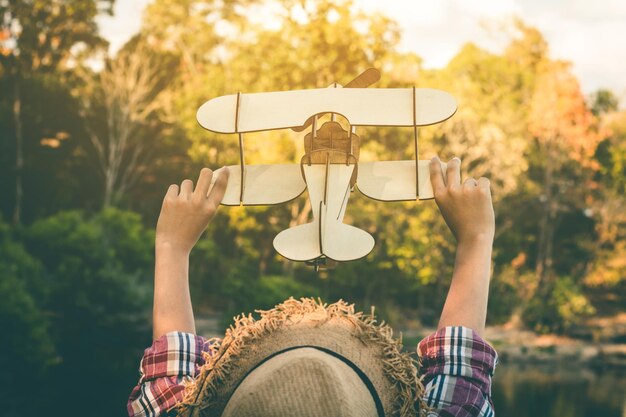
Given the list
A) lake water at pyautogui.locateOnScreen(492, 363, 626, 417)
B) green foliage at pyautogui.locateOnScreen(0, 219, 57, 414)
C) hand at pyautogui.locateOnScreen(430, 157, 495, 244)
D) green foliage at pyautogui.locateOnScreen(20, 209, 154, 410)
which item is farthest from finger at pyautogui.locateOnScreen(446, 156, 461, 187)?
green foliage at pyautogui.locateOnScreen(20, 209, 154, 410)

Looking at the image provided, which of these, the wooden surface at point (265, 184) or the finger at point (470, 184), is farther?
the wooden surface at point (265, 184)

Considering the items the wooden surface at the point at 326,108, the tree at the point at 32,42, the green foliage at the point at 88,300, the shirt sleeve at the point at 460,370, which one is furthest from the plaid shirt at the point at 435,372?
the tree at the point at 32,42

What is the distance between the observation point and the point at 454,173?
1173 mm

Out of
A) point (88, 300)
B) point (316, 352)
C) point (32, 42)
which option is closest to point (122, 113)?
point (32, 42)

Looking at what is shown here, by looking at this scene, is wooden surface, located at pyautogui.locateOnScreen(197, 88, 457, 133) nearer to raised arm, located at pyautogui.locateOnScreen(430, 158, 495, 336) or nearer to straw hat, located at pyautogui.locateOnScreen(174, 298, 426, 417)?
raised arm, located at pyautogui.locateOnScreen(430, 158, 495, 336)

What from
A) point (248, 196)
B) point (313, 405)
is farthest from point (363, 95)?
point (313, 405)

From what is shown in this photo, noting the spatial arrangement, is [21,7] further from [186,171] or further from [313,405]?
[313,405]

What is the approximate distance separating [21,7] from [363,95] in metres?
16.6

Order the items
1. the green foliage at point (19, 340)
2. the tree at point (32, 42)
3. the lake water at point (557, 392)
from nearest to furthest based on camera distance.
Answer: the green foliage at point (19, 340)
the lake water at point (557, 392)
the tree at point (32, 42)

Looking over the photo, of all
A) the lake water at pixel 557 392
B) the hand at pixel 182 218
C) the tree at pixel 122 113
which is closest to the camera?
the hand at pixel 182 218

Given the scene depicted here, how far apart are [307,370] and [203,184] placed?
0.45m

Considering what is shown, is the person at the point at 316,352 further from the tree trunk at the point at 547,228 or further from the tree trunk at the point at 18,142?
the tree trunk at the point at 547,228

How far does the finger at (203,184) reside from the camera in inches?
47.2

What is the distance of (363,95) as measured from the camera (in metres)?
1.28
